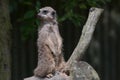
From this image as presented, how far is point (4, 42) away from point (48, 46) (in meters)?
1.39

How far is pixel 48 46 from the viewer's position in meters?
→ 5.08

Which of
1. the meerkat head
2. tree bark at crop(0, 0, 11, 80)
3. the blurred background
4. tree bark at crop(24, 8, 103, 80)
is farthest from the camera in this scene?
the blurred background

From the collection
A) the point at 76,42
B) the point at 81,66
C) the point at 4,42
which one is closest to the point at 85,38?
the point at 81,66

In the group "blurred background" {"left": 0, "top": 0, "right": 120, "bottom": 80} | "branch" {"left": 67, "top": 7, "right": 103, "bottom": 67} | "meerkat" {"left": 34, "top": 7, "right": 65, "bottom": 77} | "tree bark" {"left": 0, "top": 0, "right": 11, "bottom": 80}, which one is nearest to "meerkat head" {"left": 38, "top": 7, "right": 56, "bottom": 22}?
"meerkat" {"left": 34, "top": 7, "right": 65, "bottom": 77}

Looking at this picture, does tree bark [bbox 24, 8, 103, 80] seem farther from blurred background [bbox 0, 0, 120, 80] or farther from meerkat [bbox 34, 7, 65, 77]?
blurred background [bbox 0, 0, 120, 80]

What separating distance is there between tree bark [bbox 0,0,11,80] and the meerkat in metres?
1.24

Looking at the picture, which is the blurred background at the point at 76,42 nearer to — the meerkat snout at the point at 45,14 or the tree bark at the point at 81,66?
the tree bark at the point at 81,66

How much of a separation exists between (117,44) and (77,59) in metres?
5.34

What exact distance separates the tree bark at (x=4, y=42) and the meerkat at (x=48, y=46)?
4.08 ft

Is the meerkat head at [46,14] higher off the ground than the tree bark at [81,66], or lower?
higher

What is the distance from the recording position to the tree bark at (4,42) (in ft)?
20.8

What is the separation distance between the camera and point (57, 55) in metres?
5.15

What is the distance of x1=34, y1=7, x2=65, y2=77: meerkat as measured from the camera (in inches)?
200

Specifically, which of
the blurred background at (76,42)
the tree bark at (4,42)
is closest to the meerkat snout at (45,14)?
the tree bark at (4,42)
